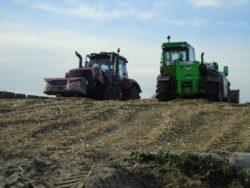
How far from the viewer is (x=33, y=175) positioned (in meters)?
6.44

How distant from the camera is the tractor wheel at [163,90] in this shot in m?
19.9

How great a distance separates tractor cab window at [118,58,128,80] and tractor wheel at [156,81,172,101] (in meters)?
3.52

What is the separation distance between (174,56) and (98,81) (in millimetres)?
3096

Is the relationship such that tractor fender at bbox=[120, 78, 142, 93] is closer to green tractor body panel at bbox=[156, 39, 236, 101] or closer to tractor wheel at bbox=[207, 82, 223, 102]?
green tractor body panel at bbox=[156, 39, 236, 101]

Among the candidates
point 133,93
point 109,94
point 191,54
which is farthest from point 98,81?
point 191,54

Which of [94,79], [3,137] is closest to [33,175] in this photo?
[3,137]

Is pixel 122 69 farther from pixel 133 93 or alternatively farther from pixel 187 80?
pixel 187 80

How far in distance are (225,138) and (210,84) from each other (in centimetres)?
1029

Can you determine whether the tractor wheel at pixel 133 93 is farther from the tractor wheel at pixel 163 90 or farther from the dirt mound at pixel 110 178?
the dirt mound at pixel 110 178

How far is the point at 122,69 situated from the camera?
77.5ft

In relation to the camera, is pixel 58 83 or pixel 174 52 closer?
pixel 174 52

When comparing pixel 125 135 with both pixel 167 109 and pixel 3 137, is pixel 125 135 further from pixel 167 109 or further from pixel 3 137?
pixel 167 109

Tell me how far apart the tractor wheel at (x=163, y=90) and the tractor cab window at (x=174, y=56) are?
45.0 inches

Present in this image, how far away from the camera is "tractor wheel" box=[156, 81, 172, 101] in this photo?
19.9 m
